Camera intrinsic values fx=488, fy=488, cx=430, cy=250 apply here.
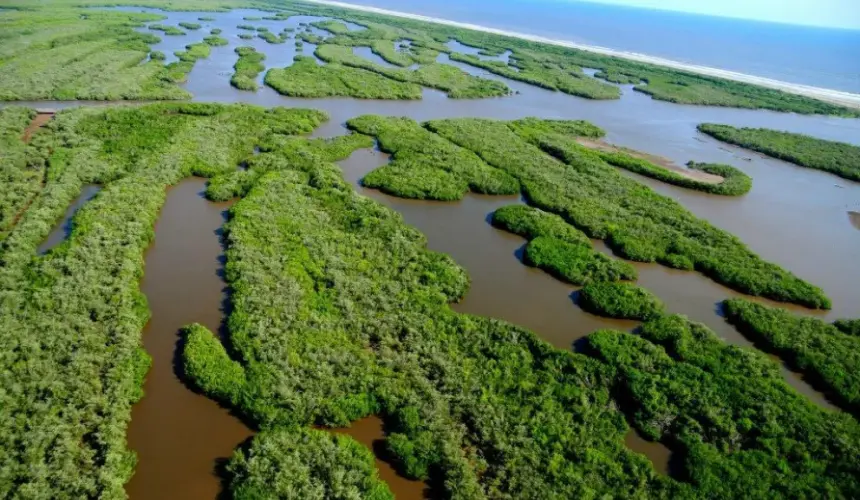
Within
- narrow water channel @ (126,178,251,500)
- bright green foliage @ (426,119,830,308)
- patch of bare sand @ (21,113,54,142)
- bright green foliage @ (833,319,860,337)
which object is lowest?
narrow water channel @ (126,178,251,500)

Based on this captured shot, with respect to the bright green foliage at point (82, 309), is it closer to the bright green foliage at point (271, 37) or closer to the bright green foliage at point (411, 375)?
the bright green foliage at point (411, 375)

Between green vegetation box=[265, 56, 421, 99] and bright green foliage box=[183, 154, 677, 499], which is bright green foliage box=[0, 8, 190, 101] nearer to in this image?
green vegetation box=[265, 56, 421, 99]

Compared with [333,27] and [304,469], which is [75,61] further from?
[304,469]

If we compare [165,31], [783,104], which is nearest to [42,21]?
[165,31]

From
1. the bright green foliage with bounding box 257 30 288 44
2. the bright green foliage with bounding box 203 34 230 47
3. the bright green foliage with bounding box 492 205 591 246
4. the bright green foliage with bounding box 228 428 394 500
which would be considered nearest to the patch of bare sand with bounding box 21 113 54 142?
the bright green foliage with bounding box 228 428 394 500

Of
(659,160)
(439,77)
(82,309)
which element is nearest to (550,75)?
(439,77)
